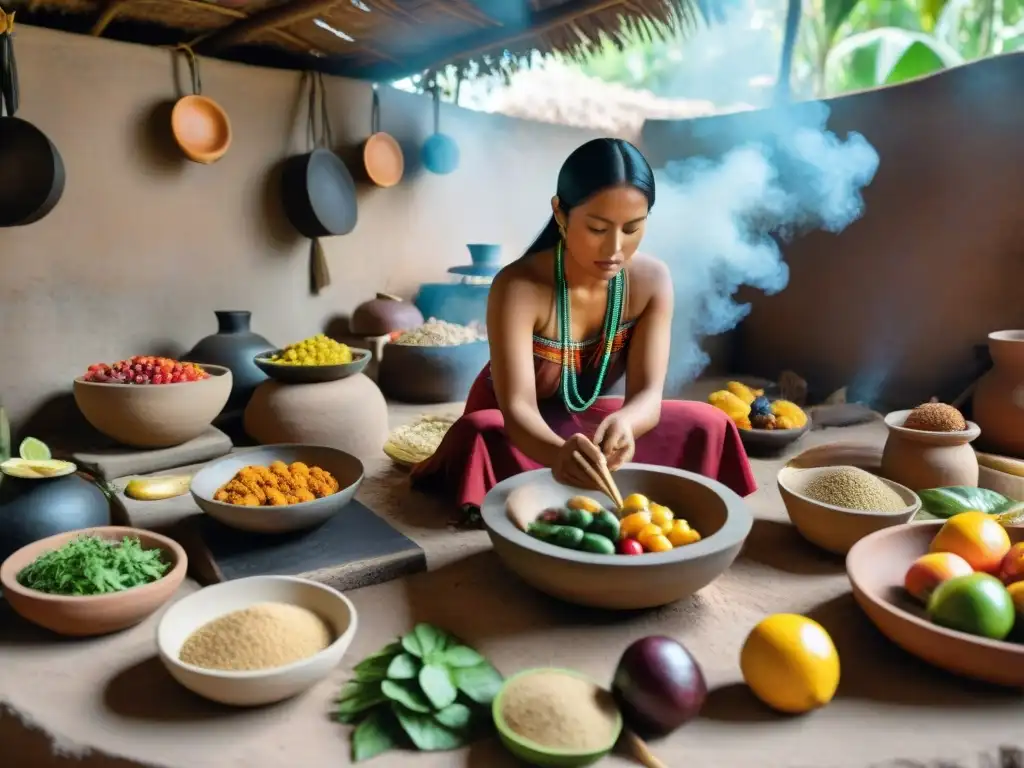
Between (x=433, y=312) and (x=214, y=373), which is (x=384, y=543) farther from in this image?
(x=433, y=312)

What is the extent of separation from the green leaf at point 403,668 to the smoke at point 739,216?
3.63 m

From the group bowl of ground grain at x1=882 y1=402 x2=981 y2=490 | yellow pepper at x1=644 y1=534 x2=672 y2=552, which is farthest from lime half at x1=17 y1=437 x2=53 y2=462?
bowl of ground grain at x1=882 y1=402 x2=981 y2=490

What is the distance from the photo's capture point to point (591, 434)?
2480 millimetres

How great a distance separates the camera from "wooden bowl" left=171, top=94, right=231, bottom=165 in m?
3.55

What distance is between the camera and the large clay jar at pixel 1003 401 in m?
3.12

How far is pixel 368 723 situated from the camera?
1.44 meters

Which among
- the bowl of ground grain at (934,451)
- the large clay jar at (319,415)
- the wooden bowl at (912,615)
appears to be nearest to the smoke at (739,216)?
the bowl of ground grain at (934,451)

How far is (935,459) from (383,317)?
2.94 m

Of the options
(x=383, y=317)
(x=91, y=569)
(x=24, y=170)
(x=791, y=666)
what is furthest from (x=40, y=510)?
(x=383, y=317)

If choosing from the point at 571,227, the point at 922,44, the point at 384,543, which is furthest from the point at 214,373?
the point at 922,44

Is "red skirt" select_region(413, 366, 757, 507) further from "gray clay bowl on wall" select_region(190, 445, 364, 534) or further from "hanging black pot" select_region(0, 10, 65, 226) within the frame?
"hanging black pot" select_region(0, 10, 65, 226)

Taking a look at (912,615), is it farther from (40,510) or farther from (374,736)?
(40,510)

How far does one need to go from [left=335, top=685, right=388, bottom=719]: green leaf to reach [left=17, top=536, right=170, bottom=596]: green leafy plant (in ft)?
2.09

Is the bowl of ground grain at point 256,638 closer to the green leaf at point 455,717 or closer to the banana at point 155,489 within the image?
the green leaf at point 455,717
